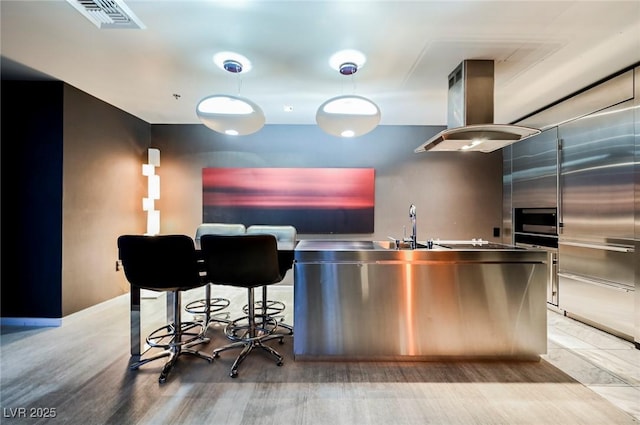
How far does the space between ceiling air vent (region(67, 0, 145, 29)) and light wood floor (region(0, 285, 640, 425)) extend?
2568mm

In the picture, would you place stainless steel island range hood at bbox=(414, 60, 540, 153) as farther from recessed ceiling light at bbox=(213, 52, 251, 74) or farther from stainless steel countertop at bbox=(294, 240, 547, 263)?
recessed ceiling light at bbox=(213, 52, 251, 74)

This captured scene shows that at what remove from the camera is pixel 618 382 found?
2.15 meters

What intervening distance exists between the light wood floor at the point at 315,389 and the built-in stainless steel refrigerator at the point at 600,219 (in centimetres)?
50

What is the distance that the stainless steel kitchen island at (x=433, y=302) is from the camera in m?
2.40

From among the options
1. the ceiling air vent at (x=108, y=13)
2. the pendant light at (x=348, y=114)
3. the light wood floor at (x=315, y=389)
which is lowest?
the light wood floor at (x=315, y=389)

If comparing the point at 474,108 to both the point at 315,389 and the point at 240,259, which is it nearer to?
the point at 240,259

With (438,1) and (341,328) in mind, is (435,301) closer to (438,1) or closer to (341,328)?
(341,328)

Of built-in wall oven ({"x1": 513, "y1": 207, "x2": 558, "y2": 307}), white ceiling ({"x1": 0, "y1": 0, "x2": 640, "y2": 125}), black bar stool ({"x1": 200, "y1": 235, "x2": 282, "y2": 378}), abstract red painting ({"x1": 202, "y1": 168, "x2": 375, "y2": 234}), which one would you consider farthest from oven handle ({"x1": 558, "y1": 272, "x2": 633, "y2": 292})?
black bar stool ({"x1": 200, "y1": 235, "x2": 282, "y2": 378})

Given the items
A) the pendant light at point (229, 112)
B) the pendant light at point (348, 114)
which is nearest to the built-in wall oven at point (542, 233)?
the pendant light at point (348, 114)

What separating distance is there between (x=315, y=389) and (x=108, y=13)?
2.95 m

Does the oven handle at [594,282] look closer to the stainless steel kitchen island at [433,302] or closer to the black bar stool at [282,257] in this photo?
the stainless steel kitchen island at [433,302]

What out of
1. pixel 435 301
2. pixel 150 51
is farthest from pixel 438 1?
pixel 150 51

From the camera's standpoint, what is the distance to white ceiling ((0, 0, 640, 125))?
A: 2.01 meters

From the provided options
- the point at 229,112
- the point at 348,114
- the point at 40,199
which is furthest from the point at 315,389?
the point at 40,199
